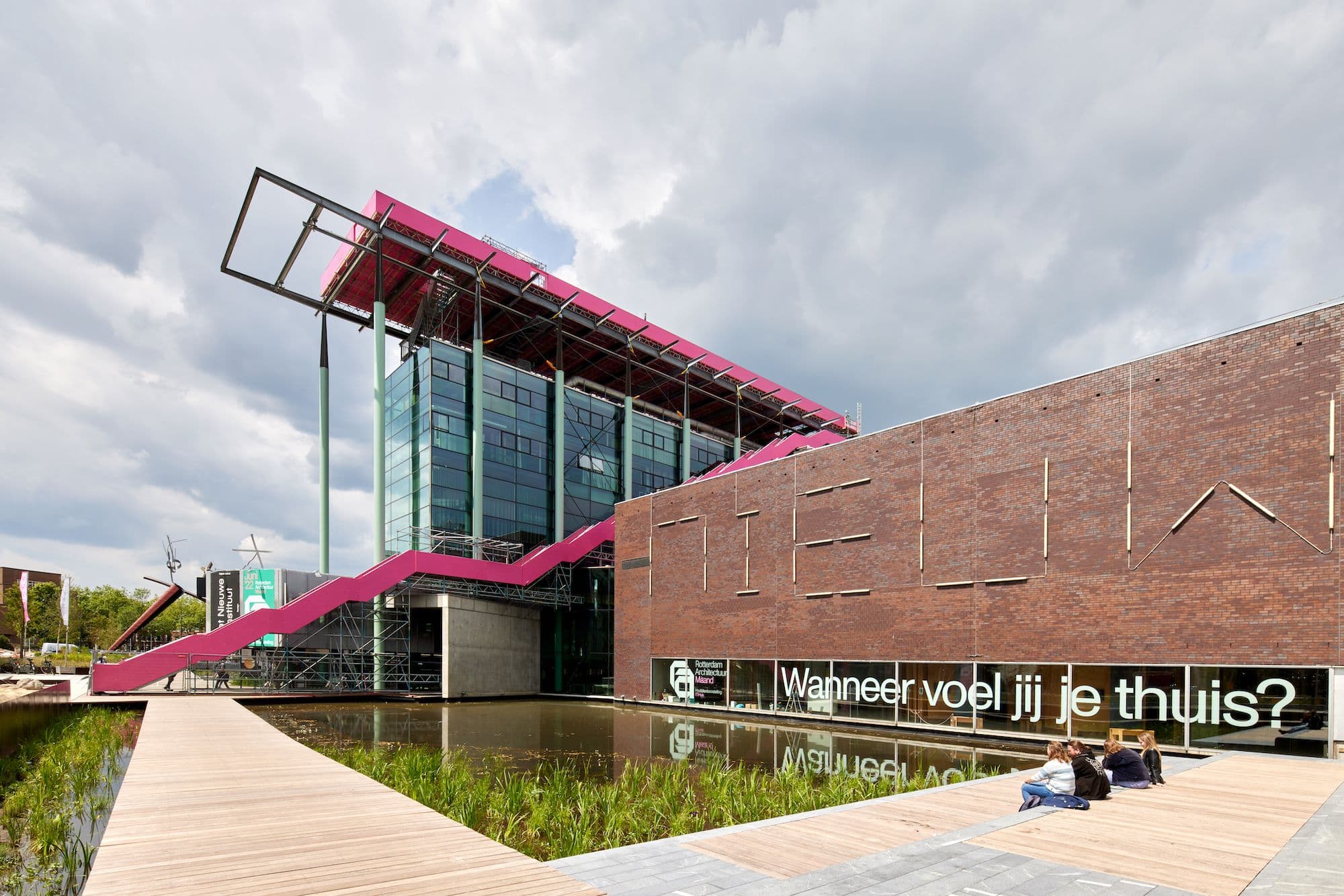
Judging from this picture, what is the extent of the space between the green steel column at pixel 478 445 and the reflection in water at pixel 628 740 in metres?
9.94

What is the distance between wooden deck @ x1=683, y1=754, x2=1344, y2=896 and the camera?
6.25m

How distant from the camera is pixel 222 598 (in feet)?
121

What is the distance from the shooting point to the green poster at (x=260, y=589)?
117ft

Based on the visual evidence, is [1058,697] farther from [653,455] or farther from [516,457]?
[653,455]

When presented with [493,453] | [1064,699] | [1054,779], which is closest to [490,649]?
[493,453]

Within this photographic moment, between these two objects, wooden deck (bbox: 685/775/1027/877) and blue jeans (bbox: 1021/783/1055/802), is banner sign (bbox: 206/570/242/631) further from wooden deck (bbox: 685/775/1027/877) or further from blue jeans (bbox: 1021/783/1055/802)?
blue jeans (bbox: 1021/783/1055/802)

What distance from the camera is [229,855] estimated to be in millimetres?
6453

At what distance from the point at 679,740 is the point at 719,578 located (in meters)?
9.57

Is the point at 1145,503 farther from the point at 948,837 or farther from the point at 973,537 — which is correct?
the point at 948,837

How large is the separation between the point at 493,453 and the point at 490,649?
950 cm

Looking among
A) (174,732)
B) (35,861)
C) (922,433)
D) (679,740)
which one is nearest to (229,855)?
(35,861)

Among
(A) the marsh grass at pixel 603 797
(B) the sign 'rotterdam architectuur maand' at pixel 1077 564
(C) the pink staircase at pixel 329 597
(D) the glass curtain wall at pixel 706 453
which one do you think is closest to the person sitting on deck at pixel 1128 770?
(A) the marsh grass at pixel 603 797

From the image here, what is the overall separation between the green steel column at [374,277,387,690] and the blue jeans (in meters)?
30.8

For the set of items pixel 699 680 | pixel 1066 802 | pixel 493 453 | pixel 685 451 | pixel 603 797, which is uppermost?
pixel 685 451
